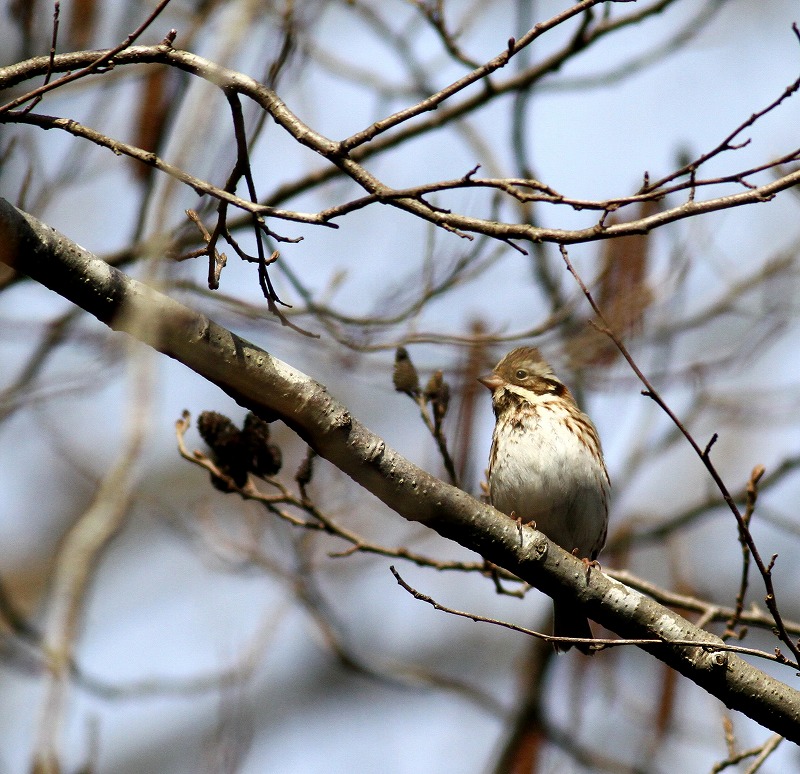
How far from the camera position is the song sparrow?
562cm

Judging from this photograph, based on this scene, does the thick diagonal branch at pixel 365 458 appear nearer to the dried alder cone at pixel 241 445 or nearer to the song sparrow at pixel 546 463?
the dried alder cone at pixel 241 445

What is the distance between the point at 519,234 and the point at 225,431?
1.68 m

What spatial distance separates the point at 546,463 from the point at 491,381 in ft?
1.98

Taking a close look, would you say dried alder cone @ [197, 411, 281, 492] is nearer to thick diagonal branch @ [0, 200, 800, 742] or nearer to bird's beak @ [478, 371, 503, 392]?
thick diagonal branch @ [0, 200, 800, 742]

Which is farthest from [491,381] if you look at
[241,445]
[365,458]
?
[365,458]

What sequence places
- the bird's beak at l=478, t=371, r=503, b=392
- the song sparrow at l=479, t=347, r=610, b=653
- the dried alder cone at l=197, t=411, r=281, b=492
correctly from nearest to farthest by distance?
1. the dried alder cone at l=197, t=411, r=281, b=492
2. the song sparrow at l=479, t=347, r=610, b=653
3. the bird's beak at l=478, t=371, r=503, b=392

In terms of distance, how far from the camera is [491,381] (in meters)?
5.97

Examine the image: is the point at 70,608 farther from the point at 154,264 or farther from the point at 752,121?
the point at 752,121


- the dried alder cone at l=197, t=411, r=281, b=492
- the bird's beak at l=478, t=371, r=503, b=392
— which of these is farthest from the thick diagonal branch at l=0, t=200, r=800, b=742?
the bird's beak at l=478, t=371, r=503, b=392

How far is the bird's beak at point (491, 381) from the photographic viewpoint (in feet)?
19.6

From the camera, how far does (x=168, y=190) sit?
4457 millimetres

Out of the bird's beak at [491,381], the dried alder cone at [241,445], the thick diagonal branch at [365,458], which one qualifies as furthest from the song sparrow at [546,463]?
the dried alder cone at [241,445]

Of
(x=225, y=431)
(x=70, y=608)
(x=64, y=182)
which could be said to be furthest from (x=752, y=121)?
(x=64, y=182)

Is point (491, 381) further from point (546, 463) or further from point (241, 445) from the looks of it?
point (241, 445)
